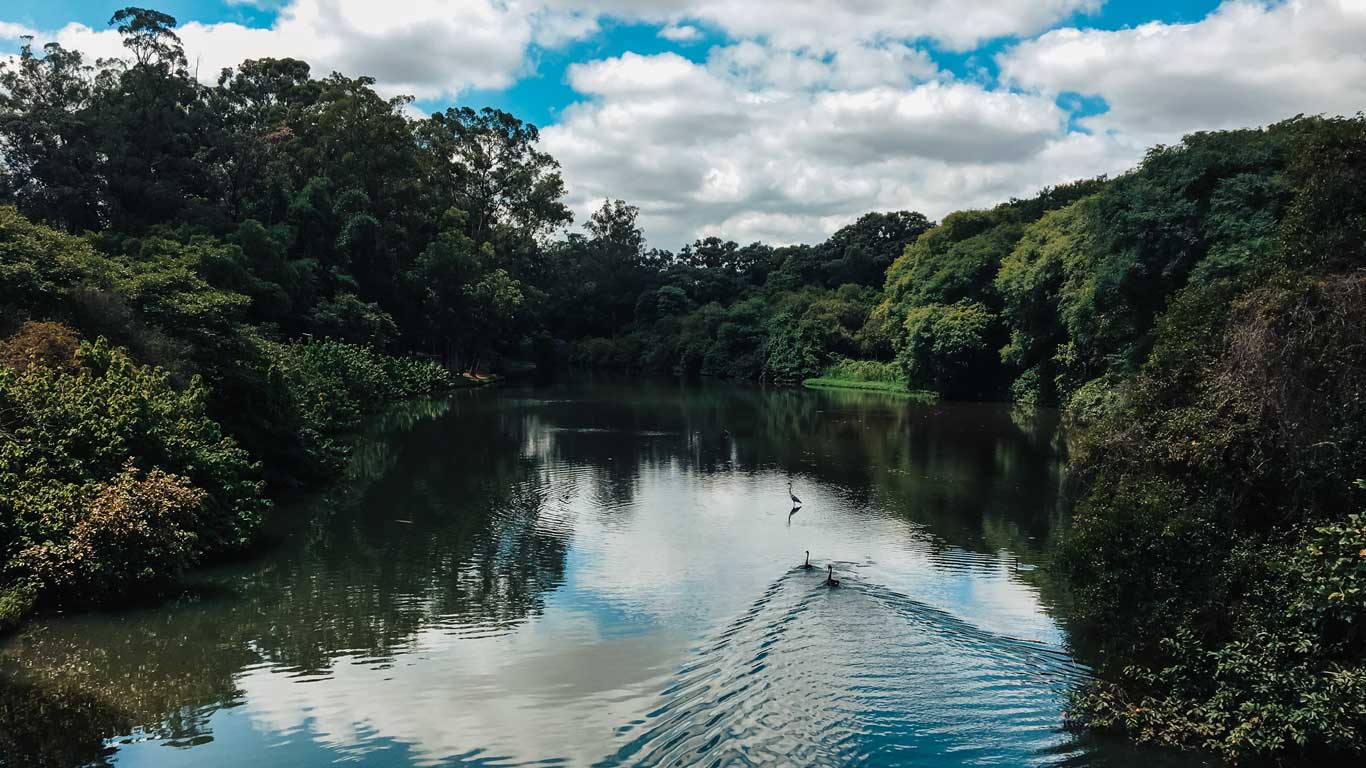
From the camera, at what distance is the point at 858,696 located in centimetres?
887

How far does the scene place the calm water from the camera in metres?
7.92

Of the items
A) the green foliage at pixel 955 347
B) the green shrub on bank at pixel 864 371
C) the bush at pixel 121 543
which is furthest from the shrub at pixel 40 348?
the green shrub on bank at pixel 864 371

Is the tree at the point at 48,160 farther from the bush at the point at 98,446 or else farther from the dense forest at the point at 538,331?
the bush at the point at 98,446

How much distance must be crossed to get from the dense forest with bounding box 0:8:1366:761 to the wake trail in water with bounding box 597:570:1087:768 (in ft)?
2.66

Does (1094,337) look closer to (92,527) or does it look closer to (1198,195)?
(1198,195)

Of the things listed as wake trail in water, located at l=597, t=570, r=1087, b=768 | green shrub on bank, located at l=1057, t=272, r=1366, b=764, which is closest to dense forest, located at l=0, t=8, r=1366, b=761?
green shrub on bank, located at l=1057, t=272, r=1366, b=764

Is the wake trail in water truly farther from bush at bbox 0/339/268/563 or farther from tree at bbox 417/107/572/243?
tree at bbox 417/107/572/243

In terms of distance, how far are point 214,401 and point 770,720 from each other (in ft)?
45.1

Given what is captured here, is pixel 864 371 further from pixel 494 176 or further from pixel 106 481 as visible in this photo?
pixel 106 481

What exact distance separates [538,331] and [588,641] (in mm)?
58918

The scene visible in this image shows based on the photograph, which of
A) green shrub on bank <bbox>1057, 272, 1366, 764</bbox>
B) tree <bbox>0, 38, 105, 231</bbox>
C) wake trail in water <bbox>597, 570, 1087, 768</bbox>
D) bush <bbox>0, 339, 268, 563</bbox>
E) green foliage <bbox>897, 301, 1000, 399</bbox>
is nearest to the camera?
green shrub on bank <bbox>1057, 272, 1366, 764</bbox>

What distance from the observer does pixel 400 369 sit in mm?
41125

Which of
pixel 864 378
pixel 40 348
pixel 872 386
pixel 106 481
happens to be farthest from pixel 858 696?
pixel 864 378

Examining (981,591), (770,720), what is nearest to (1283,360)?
(981,591)
